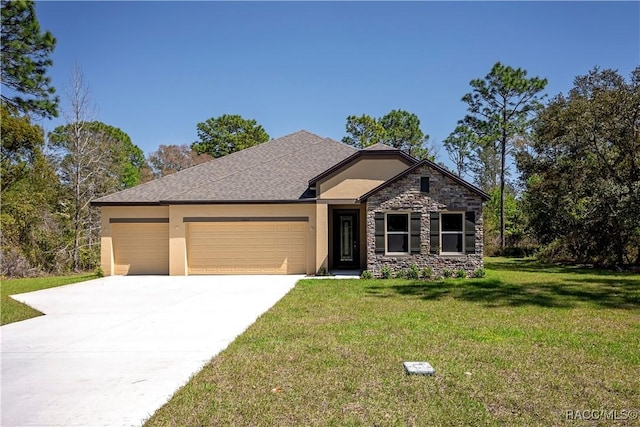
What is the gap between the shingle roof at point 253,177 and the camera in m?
16.8

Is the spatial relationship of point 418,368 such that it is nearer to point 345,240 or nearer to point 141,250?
point 345,240

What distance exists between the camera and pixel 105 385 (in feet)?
16.1

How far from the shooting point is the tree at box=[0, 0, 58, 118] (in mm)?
16547

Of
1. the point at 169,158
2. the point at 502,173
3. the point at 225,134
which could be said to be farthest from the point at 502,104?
the point at 169,158

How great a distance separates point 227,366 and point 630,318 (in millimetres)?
7940

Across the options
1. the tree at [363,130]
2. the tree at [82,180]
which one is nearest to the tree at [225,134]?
the tree at [363,130]

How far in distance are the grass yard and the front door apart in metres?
7.87

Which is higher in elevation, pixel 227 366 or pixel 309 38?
pixel 309 38

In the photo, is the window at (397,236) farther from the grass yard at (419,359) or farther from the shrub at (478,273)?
the grass yard at (419,359)

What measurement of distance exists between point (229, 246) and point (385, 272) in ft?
20.7

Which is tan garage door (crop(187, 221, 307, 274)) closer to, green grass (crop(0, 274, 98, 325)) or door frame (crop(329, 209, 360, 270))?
door frame (crop(329, 209, 360, 270))

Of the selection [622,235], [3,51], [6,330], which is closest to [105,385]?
[6,330]

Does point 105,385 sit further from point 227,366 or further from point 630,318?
point 630,318

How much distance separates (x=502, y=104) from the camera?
3216 cm
